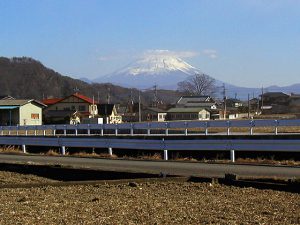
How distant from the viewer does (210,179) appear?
11414 mm

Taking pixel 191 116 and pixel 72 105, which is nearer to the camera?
pixel 72 105

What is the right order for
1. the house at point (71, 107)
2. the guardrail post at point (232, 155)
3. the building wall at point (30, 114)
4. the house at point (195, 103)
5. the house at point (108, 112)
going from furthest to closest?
the house at point (195, 103) → the house at point (71, 107) → the house at point (108, 112) → the building wall at point (30, 114) → the guardrail post at point (232, 155)

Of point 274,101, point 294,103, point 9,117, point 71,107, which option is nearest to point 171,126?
point 9,117

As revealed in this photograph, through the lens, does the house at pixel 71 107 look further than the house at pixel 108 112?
Yes

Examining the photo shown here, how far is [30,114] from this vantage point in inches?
3078

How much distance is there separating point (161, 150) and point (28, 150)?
399 inches

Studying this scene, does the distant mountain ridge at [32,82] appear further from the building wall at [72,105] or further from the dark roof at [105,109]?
the building wall at [72,105]

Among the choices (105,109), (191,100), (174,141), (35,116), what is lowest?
(174,141)

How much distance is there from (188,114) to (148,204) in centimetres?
9411

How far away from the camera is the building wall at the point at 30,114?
76.4 meters

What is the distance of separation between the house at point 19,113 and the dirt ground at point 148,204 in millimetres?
67142

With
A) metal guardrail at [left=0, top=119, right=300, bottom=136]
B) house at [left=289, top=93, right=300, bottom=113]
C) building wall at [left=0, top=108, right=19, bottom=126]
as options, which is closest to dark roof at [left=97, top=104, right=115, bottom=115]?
building wall at [left=0, top=108, right=19, bottom=126]

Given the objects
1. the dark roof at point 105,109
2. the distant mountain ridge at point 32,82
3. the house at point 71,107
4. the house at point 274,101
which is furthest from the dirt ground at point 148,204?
the distant mountain ridge at point 32,82

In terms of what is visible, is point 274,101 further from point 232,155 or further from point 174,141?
point 232,155
